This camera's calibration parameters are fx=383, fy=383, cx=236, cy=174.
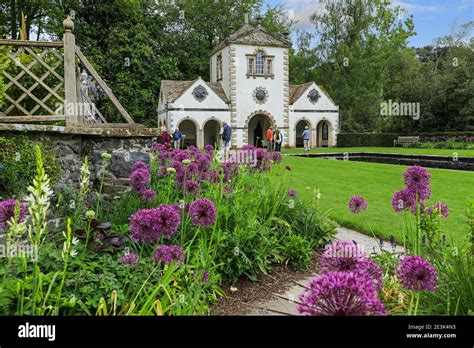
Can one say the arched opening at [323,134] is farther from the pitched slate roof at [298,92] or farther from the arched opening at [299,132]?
the pitched slate roof at [298,92]

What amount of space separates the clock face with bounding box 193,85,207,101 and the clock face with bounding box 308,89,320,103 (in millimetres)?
8452

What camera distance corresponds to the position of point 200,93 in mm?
24172

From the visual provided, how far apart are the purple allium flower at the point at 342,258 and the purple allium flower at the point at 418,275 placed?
13 centimetres

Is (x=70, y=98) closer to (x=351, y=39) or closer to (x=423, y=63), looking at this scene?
(x=351, y=39)

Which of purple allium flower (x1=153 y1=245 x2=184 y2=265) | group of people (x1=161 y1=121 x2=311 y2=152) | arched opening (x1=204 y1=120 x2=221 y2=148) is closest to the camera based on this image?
purple allium flower (x1=153 y1=245 x2=184 y2=265)

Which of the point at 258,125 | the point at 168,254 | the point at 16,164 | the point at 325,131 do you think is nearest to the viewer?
the point at 168,254

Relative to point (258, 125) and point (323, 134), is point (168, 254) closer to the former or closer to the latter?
point (258, 125)

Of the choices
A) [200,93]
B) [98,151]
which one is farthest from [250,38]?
[98,151]

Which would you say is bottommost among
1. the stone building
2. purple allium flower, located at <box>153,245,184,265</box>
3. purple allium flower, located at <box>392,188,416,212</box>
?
purple allium flower, located at <box>153,245,184,265</box>

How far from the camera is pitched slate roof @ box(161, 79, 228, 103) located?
23.0m

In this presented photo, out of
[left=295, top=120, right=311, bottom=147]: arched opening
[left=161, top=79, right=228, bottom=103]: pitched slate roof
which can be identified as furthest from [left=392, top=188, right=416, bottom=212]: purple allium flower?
[left=295, top=120, right=311, bottom=147]: arched opening

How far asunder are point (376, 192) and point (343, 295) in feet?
21.3

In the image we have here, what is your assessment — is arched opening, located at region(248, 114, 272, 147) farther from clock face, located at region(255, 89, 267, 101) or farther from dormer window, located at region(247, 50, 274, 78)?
dormer window, located at region(247, 50, 274, 78)
